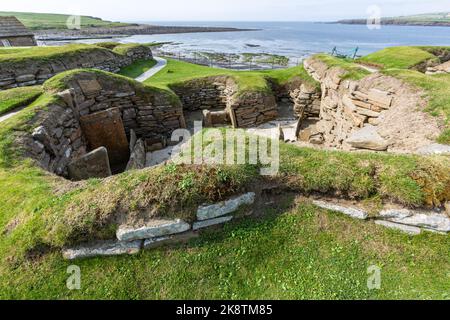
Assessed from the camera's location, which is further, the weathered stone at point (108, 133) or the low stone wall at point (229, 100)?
the low stone wall at point (229, 100)

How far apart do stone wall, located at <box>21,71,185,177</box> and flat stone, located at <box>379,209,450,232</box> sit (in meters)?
7.85

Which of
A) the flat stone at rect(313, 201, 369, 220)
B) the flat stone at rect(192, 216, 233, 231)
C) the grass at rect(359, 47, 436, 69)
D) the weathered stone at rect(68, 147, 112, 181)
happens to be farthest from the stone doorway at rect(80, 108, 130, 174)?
the grass at rect(359, 47, 436, 69)

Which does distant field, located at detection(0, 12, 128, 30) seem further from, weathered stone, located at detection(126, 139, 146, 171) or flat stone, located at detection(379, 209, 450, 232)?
flat stone, located at detection(379, 209, 450, 232)

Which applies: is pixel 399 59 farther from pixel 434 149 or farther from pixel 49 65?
pixel 49 65

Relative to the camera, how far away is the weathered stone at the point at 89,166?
7.14 meters

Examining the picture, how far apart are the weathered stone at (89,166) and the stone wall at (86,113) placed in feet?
1.37

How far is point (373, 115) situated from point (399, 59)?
41.6 feet

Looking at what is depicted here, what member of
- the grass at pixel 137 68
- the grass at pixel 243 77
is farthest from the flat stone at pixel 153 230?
the grass at pixel 137 68

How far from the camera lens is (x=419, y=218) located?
409cm

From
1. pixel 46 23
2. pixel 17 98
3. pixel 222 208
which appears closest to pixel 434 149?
pixel 222 208

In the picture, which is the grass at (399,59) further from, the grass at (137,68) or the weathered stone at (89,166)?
the weathered stone at (89,166)

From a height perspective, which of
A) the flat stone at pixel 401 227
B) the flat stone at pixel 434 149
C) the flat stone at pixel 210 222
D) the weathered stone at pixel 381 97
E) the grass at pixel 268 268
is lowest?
the grass at pixel 268 268
